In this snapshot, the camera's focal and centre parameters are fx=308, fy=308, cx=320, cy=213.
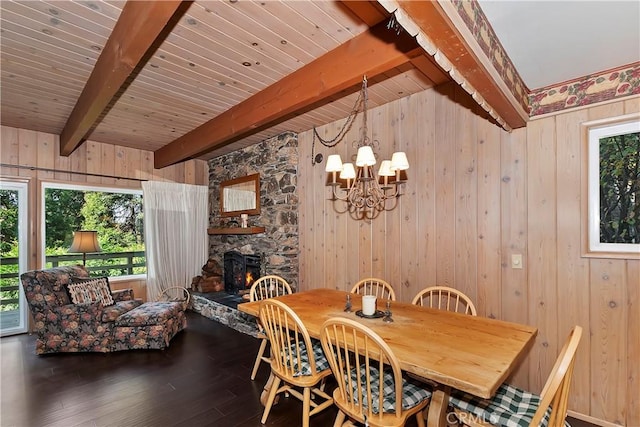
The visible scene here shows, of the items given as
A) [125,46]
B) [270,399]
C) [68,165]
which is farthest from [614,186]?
[68,165]

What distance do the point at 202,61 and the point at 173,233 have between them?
12.1 ft

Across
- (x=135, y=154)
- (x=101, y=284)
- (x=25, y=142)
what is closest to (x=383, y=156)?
(x=101, y=284)

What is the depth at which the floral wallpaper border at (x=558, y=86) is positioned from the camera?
1687mm

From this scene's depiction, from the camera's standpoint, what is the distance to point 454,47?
1429 mm

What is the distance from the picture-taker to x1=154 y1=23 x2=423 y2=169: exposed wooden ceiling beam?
1.96 metres

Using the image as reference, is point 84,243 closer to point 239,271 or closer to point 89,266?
point 89,266

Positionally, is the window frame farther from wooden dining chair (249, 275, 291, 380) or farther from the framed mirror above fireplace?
the framed mirror above fireplace

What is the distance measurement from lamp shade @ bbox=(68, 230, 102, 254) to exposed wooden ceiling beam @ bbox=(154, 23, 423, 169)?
210cm

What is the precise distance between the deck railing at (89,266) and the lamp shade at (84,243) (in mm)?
1061

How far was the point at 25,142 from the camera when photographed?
420cm

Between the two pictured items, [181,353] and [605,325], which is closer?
[605,325]

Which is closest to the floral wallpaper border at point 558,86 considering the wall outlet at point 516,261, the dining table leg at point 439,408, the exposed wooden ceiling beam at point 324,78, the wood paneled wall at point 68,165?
the exposed wooden ceiling beam at point 324,78

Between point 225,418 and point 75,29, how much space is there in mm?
2922

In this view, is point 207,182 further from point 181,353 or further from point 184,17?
point 184,17
